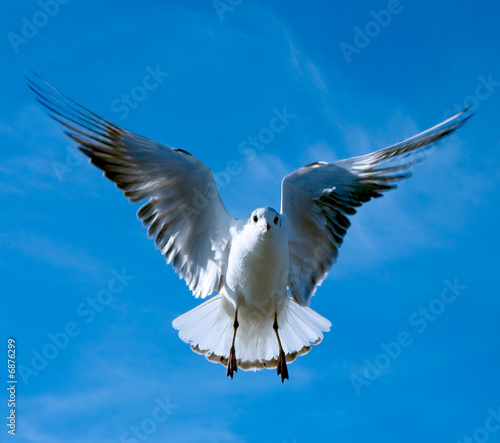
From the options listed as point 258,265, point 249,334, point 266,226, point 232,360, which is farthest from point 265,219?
point 232,360

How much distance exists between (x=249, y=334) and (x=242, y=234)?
4.72ft

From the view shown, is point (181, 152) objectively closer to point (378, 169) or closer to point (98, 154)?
point (98, 154)

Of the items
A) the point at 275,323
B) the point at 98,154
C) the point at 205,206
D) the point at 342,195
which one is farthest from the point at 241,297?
the point at 98,154

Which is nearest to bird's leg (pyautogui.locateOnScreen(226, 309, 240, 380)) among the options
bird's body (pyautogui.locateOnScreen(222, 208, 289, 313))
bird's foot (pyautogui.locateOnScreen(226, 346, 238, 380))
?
bird's foot (pyautogui.locateOnScreen(226, 346, 238, 380))

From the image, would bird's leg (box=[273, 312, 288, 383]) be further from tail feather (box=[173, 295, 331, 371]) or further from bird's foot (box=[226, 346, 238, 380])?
bird's foot (box=[226, 346, 238, 380])

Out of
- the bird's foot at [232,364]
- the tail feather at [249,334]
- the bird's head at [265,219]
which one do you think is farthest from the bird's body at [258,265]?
the bird's foot at [232,364]

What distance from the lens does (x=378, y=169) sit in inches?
395

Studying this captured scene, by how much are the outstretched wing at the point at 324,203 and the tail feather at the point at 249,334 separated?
1.06ft

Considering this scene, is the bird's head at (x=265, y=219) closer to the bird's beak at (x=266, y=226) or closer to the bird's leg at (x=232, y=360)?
the bird's beak at (x=266, y=226)

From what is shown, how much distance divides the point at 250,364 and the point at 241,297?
3.38 feet

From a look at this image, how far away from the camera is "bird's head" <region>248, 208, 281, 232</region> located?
29.5 ft

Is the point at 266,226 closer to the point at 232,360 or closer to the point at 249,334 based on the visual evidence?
the point at 249,334

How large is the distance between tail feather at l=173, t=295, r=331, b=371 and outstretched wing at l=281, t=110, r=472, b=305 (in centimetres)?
32

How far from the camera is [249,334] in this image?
998cm
